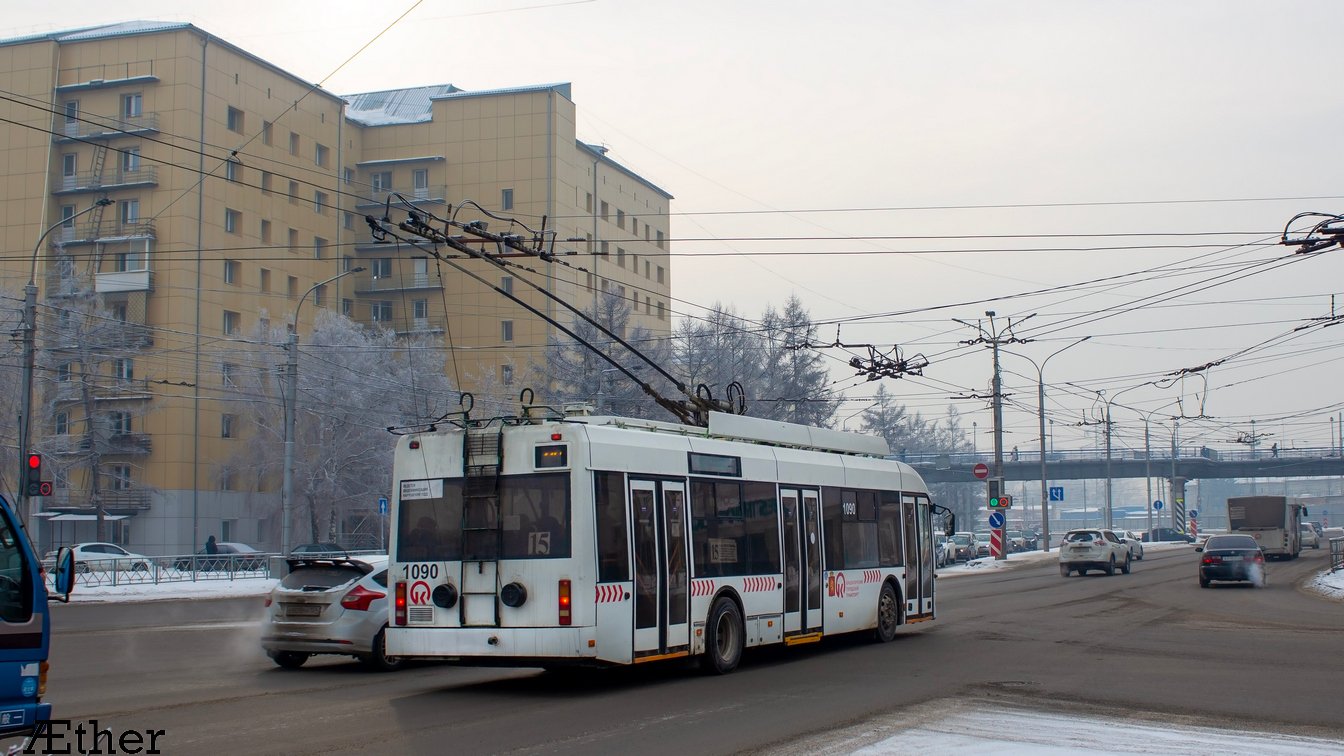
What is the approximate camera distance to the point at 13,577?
275 inches

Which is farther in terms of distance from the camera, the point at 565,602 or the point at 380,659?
the point at 380,659

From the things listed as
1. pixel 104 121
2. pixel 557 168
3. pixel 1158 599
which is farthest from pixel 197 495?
pixel 1158 599

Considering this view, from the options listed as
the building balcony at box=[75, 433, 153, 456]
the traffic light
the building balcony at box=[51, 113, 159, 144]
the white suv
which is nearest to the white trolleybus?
the traffic light

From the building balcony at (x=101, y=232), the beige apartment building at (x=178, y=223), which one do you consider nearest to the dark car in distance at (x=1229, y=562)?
the beige apartment building at (x=178, y=223)

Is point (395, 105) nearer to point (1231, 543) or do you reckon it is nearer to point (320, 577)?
point (1231, 543)

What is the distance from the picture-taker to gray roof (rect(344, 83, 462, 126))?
7894cm

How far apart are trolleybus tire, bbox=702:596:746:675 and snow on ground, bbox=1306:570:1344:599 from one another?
21.6 metres

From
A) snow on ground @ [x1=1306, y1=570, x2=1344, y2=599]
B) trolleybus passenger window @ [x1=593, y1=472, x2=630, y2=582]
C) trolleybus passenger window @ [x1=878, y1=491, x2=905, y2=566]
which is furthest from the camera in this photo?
snow on ground @ [x1=1306, y1=570, x2=1344, y2=599]

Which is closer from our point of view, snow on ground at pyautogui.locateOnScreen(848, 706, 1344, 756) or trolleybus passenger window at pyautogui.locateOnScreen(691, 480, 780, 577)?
snow on ground at pyautogui.locateOnScreen(848, 706, 1344, 756)

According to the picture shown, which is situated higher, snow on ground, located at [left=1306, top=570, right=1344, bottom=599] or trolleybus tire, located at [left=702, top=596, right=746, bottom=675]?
trolleybus tire, located at [left=702, top=596, right=746, bottom=675]

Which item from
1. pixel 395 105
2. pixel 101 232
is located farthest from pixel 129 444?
pixel 395 105

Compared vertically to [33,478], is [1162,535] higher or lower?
lower

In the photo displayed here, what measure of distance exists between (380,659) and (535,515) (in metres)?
3.88

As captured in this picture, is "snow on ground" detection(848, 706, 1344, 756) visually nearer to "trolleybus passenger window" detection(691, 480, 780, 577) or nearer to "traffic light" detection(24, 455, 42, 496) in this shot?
"trolleybus passenger window" detection(691, 480, 780, 577)
